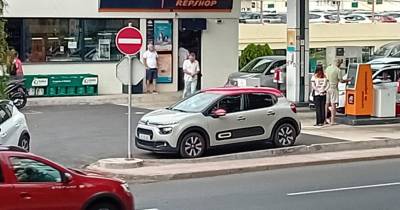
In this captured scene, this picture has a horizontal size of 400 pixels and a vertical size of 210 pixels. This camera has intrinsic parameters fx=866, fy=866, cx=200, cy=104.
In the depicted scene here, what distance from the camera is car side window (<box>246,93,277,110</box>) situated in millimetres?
20344

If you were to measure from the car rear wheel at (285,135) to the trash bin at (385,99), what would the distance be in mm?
5685

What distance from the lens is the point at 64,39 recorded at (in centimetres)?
3322

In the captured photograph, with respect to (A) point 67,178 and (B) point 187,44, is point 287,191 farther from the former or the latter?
(B) point 187,44

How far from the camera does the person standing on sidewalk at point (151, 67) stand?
33500 mm

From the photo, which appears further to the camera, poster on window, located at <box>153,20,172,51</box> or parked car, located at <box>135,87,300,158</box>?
poster on window, located at <box>153,20,172,51</box>

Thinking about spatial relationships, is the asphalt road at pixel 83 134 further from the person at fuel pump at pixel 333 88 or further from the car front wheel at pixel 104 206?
the car front wheel at pixel 104 206

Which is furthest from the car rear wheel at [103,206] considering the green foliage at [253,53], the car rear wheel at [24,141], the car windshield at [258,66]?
the green foliage at [253,53]

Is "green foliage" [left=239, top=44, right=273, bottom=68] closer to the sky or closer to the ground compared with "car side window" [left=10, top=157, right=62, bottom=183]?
closer to the sky

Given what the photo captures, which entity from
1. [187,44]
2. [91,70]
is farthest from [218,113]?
[187,44]

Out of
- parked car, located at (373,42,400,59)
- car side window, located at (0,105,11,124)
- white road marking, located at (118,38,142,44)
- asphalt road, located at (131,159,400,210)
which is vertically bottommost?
asphalt road, located at (131,159,400,210)

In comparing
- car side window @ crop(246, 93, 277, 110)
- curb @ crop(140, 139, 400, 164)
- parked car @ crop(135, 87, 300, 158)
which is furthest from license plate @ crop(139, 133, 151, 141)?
car side window @ crop(246, 93, 277, 110)

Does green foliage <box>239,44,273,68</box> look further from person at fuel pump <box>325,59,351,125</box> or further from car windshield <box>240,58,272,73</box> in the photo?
person at fuel pump <box>325,59,351,125</box>

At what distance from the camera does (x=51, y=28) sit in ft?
108

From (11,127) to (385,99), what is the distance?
40.7 feet
